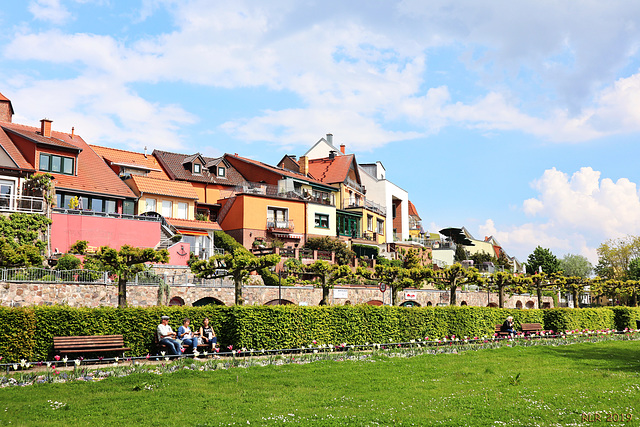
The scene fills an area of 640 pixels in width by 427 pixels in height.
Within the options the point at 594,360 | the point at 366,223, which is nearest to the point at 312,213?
the point at 366,223

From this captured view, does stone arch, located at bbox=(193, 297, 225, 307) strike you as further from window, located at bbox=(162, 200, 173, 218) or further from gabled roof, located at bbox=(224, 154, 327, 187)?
gabled roof, located at bbox=(224, 154, 327, 187)

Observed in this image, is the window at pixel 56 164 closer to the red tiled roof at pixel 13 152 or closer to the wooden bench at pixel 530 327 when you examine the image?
the red tiled roof at pixel 13 152

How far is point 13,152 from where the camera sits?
40812 millimetres

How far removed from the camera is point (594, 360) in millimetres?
18891

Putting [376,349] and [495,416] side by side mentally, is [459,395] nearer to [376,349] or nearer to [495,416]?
[495,416]

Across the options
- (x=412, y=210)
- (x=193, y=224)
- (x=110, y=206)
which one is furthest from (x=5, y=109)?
(x=412, y=210)

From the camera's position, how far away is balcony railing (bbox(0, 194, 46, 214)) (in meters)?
33.9

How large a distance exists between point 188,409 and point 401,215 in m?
65.5

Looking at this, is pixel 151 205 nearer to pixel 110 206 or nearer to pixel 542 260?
pixel 110 206

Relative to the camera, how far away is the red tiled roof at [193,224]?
45.8m

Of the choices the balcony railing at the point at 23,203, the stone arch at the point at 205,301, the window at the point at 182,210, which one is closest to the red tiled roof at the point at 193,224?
the window at the point at 182,210

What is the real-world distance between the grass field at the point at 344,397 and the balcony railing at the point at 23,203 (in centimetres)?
2475

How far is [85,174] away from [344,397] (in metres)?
37.5

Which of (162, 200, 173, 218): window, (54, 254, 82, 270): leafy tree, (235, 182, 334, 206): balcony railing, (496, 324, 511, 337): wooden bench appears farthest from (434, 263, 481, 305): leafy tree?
(162, 200, 173, 218): window
